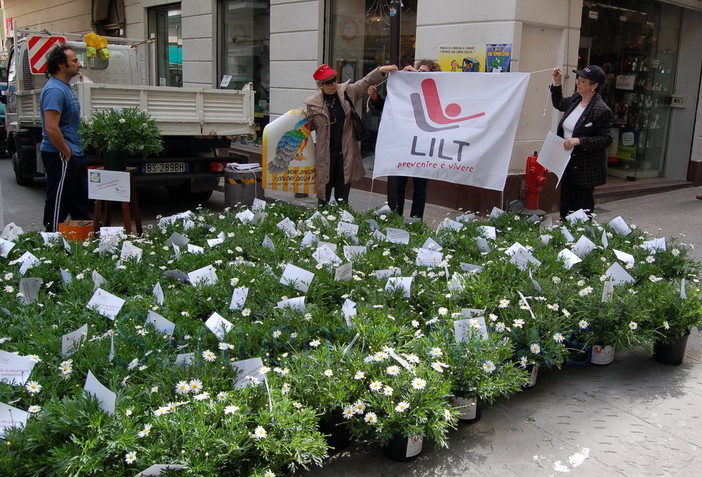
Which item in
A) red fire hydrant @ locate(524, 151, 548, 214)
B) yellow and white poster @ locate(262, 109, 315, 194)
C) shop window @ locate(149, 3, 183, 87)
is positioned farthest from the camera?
shop window @ locate(149, 3, 183, 87)

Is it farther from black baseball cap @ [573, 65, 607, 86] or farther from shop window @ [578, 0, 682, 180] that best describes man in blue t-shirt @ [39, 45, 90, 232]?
shop window @ [578, 0, 682, 180]

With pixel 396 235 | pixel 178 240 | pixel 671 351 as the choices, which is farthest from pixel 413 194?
pixel 671 351

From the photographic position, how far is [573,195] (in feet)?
21.6

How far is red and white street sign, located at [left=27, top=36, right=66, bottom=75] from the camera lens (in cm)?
1054

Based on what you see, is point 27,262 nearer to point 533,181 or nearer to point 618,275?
point 618,275

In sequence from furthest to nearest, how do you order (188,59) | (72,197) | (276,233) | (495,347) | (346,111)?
(188,59), (346,111), (72,197), (276,233), (495,347)

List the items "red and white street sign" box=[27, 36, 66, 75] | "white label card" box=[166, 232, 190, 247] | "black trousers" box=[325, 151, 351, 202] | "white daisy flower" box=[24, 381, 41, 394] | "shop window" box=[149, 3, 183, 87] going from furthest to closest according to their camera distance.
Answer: "shop window" box=[149, 3, 183, 87] < "red and white street sign" box=[27, 36, 66, 75] < "black trousers" box=[325, 151, 351, 202] < "white label card" box=[166, 232, 190, 247] < "white daisy flower" box=[24, 381, 41, 394]

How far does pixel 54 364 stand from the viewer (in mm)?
3094

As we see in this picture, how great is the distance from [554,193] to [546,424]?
615cm

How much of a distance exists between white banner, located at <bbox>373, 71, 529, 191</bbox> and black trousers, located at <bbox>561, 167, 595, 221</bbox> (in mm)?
600

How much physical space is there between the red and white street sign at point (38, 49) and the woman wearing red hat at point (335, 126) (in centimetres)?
550

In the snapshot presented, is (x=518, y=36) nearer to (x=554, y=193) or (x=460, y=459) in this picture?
(x=554, y=193)

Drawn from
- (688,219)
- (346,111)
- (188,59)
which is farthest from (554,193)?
(188,59)

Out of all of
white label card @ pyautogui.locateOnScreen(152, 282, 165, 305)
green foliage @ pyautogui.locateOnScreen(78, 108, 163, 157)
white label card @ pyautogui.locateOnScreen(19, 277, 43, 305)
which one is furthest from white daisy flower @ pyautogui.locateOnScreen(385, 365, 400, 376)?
green foliage @ pyautogui.locateOnScreen(78, 108, 163, 157)
